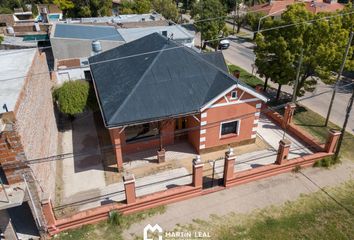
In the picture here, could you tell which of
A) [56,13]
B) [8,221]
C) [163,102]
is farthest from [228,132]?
[56,13]

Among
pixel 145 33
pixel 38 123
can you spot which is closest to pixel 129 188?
pixel 38 123

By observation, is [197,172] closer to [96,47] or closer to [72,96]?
[72,96]

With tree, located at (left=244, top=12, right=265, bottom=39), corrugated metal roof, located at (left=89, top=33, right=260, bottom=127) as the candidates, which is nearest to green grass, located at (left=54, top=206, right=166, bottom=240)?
corrugated metal roof, located at (left=89, top=33, right=260, bottom=127)

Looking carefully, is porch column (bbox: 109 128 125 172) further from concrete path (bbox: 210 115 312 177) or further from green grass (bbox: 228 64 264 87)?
green grass (bbox: 228 64 264 87)

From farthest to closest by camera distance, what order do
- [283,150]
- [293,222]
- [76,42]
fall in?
1. [76,42]
2. [283,150]
3. [293,222]

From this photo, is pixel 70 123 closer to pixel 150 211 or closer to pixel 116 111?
pixel 116 111

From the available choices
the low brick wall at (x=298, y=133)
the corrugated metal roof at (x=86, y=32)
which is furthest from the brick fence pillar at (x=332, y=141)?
the corrugated metal roof at (x=86, y=32)
